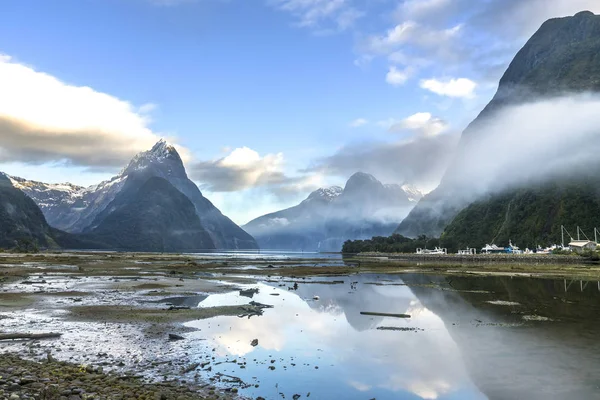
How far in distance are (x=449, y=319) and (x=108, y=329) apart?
28.7 m

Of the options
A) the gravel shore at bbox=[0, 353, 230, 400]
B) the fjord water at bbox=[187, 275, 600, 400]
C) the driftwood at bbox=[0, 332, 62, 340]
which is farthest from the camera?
the driftwood at bbox=[0, 332, 62, 340]

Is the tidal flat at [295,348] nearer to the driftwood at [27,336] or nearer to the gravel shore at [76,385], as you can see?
the gravel shore at [76,385]

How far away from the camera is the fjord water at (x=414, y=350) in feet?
62.6

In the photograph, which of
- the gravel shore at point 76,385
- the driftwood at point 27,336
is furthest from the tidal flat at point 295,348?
the driftwood at point 27,336

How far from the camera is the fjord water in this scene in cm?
1908

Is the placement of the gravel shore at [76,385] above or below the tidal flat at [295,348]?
above

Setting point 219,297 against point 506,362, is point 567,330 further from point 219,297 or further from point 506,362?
point 219,297

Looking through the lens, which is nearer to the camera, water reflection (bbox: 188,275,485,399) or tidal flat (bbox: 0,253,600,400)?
tidal flat (bbox: 0,253,600,400)

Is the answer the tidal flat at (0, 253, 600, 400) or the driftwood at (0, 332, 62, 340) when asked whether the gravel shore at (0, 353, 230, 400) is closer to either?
the tidal flat at (0, 253, 600, 400)

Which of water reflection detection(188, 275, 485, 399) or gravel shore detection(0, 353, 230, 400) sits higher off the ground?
gravel shore detection(0, 353, 230, 400)

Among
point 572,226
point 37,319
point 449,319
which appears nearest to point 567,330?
point 449,319

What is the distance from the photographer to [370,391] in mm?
18703

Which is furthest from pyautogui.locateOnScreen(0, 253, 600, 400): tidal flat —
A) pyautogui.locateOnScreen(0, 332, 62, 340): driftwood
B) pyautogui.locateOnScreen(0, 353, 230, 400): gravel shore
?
pyautogui.locateOnScreen(0, 332, 62, 340): driftwood

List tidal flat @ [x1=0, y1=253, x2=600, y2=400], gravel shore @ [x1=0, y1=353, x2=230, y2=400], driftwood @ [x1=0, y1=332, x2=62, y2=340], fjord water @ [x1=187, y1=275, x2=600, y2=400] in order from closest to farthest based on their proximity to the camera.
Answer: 1. gravel shore @ [x1=0, y1=353, x2=230, y2=400]
2. tidal flat @ [x1=0, y1=253, x2=600, y2=400]
3. fjord water @ [x1=187, y1=275, x2=600, y2=400]
4. driftwood @ [x1=0, y1=332, x2=62, y2=340]
